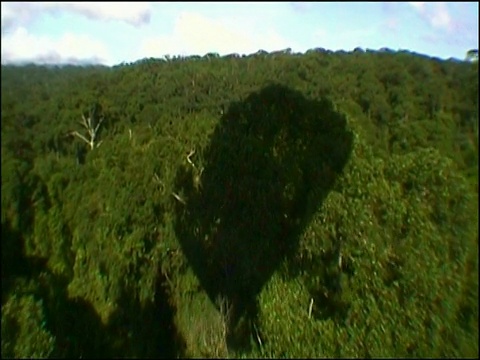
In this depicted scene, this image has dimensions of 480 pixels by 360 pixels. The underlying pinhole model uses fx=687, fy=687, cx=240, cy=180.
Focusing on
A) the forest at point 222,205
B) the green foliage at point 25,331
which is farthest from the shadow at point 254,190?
the green foliage at point 25,331

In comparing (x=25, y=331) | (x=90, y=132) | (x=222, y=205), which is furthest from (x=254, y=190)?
(x=25, y=331)

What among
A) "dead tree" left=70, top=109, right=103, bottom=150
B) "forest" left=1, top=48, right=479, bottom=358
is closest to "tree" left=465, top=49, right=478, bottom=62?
"forest" left=1, top=48, right=479, bottom=358

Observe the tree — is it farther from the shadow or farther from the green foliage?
the green foliage

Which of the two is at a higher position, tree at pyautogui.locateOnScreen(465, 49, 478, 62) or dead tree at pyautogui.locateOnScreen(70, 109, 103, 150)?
tree at pyautogui.locateOnScreen(465, 49, 478, 62)

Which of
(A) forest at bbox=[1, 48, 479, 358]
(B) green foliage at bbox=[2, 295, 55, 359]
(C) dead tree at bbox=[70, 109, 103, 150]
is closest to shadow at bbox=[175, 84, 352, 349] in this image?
(A) forest at bbox=[1, 48, 479, 358]

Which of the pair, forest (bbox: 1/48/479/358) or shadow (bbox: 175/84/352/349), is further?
shadow (bbox: 175/84/352/349)

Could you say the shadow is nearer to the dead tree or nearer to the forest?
the forest

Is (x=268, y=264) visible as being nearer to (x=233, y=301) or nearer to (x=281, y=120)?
(x=233, y=301)
